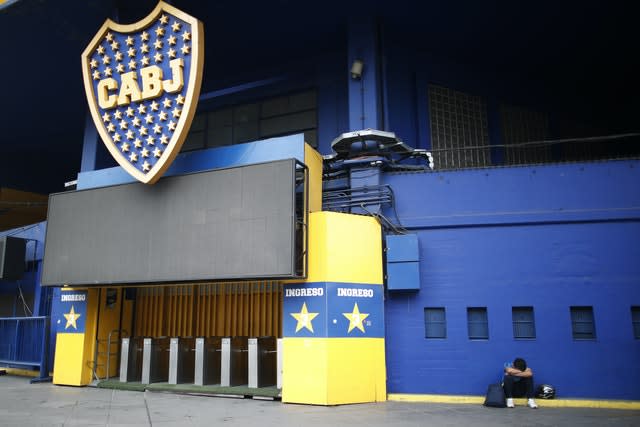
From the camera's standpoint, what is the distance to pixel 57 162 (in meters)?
31.9

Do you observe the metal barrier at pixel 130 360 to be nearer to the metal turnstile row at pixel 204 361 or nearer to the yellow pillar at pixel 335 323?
the metal turnstile row at pixel 204 361

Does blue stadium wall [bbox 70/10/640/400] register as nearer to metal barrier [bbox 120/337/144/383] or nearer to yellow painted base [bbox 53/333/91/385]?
metal barrier [bbox 120/337/144/383]

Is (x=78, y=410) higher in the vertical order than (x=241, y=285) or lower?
lower

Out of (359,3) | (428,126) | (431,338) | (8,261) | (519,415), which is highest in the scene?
(359,3)

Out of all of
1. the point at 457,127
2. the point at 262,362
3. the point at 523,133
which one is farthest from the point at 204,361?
the point at 523,133

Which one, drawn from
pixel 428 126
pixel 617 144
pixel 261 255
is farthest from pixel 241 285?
pixel 617 144

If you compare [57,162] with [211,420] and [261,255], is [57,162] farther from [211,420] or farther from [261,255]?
[211,420]

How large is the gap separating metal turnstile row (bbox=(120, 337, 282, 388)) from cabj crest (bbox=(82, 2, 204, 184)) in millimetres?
5229

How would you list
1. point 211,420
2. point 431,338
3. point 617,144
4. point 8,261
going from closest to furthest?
point 211,420 → point 431,338 → point 8,261 → point 617,144

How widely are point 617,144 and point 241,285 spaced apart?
2100cm

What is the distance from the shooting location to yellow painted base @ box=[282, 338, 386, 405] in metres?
12.8

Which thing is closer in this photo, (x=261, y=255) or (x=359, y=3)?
(x=261, y=255)

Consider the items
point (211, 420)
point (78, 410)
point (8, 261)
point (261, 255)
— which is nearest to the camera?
point (211, 420)

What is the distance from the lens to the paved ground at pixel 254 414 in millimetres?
10453
